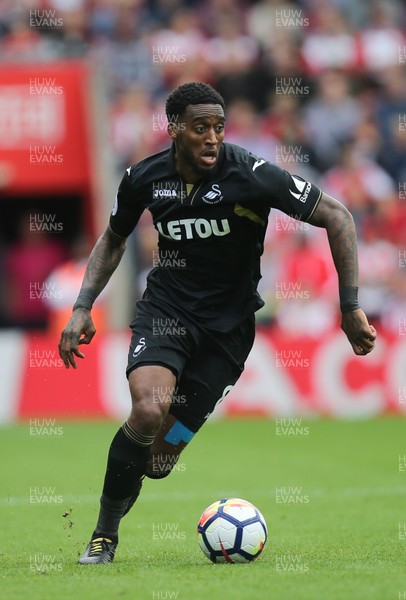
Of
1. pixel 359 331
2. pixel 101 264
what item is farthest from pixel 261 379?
pixel 359 331

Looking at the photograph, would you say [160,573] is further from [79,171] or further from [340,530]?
[79,171]

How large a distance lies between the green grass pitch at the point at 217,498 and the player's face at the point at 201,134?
2.17 metres

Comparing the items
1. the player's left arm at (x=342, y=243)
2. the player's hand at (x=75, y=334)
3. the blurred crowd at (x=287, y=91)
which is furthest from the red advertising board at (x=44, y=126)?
the player's left arm at (x=342, y=243)

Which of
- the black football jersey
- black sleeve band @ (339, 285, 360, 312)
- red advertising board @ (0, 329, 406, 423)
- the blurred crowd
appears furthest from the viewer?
the blurred crowd

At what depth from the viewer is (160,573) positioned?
19.8 ft

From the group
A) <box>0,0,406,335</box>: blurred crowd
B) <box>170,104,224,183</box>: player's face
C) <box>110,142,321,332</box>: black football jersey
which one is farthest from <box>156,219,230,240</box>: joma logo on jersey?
<box>0,0,406,335</box>: blurred crowd

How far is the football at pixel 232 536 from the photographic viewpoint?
638 cm

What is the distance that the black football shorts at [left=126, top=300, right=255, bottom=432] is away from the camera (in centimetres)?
647

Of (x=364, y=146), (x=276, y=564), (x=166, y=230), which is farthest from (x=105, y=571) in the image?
(x=364, y=146)

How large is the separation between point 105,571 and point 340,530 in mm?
2045

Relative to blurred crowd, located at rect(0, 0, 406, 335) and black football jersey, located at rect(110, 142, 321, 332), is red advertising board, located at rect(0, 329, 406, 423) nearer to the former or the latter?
blurred crowd, located at rect(0, 0, 406, 335)

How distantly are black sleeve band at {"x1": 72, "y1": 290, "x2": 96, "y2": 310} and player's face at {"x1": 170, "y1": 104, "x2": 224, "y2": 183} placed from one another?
0.99m

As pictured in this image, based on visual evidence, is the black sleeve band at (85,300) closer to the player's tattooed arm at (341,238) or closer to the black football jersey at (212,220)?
the black football jersey at (212,220)

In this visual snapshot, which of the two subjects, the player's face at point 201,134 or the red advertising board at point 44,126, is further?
the red advertising board at point 44,126
